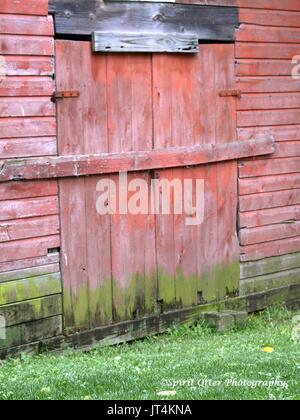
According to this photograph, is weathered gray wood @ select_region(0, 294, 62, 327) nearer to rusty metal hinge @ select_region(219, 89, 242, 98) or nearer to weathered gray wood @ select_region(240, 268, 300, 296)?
weathered gray wood @ select_region(240, 268, 300, 296)

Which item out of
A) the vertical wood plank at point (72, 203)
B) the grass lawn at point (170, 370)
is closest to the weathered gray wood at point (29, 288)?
the vertical wood plank at point (72, 203)

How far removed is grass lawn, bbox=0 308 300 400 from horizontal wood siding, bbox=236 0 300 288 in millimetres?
1271

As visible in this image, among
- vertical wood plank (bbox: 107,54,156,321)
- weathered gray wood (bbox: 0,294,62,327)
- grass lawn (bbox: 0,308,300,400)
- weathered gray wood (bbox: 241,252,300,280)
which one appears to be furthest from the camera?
weathered gray wood (bbox: 241,252,300,280)

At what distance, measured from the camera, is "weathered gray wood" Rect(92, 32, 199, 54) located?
8344 mm

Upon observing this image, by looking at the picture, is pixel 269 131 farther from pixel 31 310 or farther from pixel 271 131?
pixel 31 310

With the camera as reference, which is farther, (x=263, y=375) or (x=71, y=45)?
(x=71, y=45)

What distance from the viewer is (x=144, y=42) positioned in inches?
341

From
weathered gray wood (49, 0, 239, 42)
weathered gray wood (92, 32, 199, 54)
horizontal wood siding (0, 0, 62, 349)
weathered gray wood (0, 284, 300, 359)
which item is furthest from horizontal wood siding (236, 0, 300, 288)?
horizontal wood siding (0, 0, 62, 349)

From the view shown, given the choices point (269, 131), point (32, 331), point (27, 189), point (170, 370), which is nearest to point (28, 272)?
point (32, 331)

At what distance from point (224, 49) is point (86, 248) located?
2516mm

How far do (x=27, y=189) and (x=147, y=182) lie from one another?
52.1 inches
